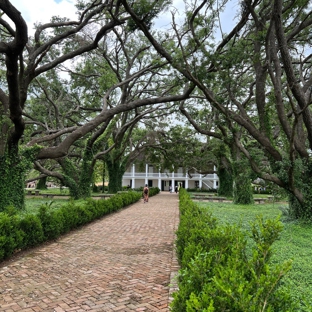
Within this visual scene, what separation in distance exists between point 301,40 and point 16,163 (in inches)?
475

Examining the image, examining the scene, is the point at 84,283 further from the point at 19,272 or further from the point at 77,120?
the point at 77,120

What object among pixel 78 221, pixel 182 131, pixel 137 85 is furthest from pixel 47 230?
pixel 182 131

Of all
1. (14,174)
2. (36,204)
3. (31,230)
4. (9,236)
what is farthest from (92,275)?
(36,204)

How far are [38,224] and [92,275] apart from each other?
2.65 metres

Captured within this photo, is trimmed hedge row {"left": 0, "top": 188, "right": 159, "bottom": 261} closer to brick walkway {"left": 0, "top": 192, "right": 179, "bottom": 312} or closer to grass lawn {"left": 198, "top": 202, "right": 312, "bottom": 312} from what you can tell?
Answer: brick walkway {"left": 0, "top": 192, "right": 179, "bottom": 312}

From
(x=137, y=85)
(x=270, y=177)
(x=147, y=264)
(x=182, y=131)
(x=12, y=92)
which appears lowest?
(x=147, y=264)

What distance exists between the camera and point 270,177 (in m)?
9.45

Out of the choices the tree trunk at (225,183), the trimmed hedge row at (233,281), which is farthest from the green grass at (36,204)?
the tree trunk at (225,183)

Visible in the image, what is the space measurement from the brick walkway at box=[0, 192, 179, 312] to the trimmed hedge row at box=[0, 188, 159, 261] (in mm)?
238

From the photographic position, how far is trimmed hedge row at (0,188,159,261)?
18.9 ft

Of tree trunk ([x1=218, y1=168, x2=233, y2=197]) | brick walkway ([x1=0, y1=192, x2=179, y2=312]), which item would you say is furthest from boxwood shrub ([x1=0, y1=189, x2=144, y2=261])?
tree trunk ([x1=218, y1=168, x2=233, y2=197])

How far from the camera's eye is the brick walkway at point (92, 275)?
A: 3.84m

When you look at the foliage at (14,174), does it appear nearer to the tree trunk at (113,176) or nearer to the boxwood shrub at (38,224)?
the boxwood shrub at (38,224)

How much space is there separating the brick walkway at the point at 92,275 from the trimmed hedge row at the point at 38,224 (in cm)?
24
